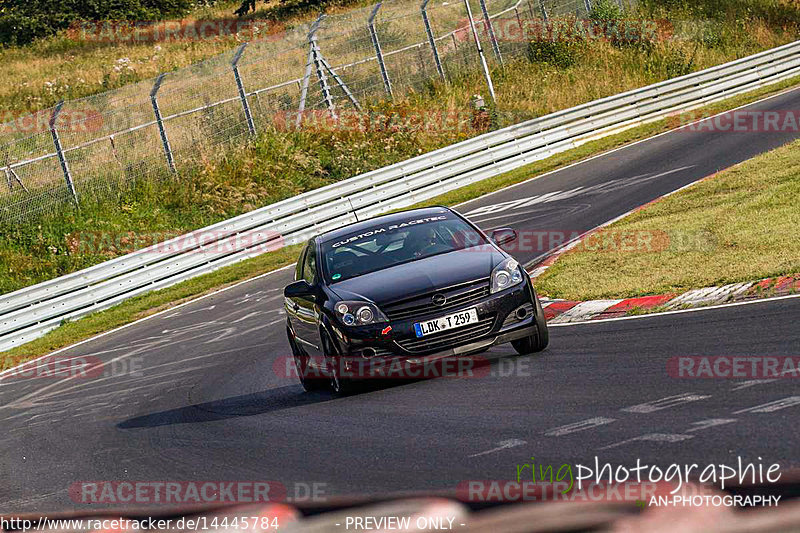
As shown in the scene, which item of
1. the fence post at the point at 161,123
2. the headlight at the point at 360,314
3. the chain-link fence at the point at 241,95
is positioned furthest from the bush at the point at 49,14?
the headlight at the point at 360,314

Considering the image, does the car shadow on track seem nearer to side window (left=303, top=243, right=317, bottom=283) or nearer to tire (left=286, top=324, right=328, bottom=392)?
tire (left=286, top=324, right=328, bottom=392)

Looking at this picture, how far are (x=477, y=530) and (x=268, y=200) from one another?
93.6ft

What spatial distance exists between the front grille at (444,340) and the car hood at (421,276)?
15.7 inches

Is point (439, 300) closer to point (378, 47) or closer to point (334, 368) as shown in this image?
point (334, 368)

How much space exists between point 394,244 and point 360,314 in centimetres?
159

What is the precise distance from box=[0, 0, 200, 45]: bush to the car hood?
163ft

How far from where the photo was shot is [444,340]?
8797 millimetres

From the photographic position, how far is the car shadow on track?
974cm

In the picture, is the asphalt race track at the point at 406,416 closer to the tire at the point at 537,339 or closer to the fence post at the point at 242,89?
the tire at the point at 537,339

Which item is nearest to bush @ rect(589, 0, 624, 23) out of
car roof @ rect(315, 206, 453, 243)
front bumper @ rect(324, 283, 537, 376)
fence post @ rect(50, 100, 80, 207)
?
fence post @ rect(50, 100, 80, 207)

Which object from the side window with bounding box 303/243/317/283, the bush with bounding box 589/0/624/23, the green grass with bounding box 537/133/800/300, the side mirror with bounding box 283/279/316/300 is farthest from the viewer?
the bush with bounding box 589/0/624/23

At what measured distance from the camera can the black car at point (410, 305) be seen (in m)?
8.81

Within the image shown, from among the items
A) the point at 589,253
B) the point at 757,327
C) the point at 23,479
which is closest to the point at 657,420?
the point at 757,327

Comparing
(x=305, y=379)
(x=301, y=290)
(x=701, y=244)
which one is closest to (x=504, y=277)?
(x=301, y=290)
